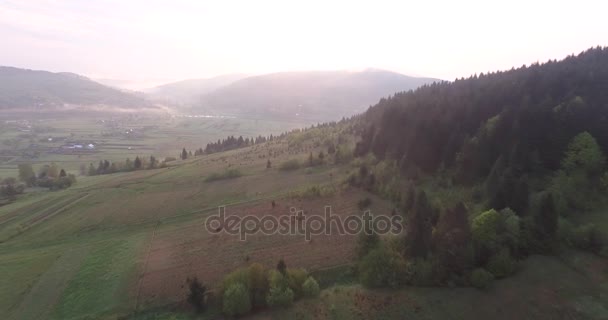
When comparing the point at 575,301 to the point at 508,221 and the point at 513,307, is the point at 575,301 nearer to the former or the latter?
the point at 513,307

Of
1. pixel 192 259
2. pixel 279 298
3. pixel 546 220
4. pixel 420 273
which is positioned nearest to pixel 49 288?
pixel 192 259

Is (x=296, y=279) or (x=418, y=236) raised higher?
(x=418, y=236)

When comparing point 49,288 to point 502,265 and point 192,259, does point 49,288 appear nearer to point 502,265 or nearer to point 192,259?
point 192,259

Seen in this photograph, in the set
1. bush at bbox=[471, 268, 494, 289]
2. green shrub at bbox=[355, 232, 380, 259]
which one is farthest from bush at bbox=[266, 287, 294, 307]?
bush at bbox=[471, 268, 494, 289]

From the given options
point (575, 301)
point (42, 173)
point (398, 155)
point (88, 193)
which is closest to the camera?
point (575, 301)

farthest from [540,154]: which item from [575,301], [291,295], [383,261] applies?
[291,295]

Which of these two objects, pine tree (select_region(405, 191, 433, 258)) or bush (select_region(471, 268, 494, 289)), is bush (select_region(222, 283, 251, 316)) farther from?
bush (select_region(471, 268, 494, 289))

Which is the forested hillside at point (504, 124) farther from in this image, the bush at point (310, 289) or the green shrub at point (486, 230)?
the bush at point (310, 289)
